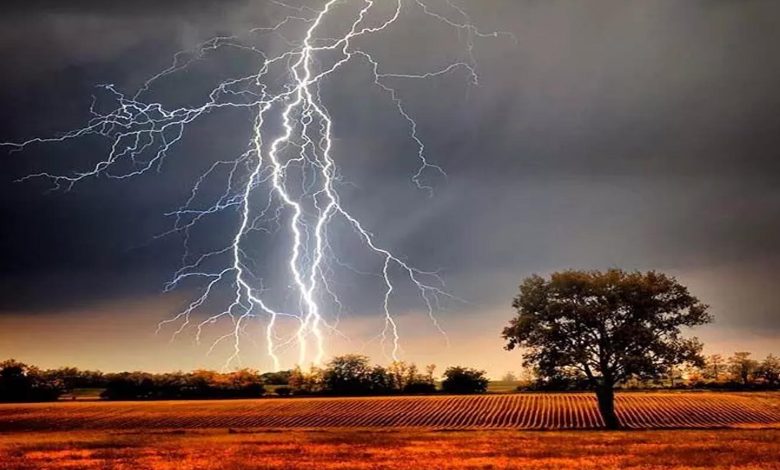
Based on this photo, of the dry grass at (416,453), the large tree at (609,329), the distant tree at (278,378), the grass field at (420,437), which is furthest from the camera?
the distant tree at (278,378)

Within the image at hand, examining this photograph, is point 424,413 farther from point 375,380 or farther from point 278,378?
point 278,378

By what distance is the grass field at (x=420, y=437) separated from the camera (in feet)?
66.3

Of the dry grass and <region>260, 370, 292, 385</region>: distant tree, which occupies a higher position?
<region>260, 370, 292, 385</region>: distant tree

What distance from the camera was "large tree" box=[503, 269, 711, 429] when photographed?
122 feet

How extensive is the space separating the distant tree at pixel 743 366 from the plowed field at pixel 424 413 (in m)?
23.4

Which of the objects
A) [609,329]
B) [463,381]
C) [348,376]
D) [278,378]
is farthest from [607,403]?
[278,378]

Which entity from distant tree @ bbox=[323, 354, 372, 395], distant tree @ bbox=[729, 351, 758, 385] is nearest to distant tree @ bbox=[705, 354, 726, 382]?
distant tree @ bbox=[729, 351, 758, 385]

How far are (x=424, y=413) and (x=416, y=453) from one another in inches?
1062

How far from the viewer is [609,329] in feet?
124

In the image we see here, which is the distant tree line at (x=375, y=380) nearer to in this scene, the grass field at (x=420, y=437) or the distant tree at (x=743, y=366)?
the grass field at (x=420, y=437)

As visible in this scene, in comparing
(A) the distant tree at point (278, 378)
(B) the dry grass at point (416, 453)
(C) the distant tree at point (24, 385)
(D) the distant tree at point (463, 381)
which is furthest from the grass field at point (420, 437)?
(A) the distant tree at point (278, 378)

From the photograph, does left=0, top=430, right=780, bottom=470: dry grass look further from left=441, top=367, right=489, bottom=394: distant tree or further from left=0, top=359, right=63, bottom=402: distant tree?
left=0, top=359, right=63, bottom=402: distant tree

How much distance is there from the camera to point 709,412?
45969 millimetres

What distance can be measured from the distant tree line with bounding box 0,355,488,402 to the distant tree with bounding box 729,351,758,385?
32055 mm
